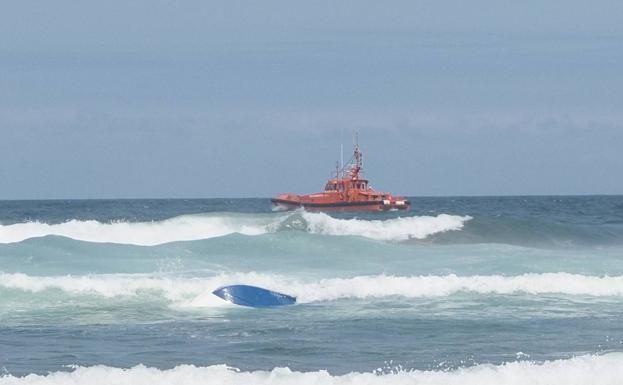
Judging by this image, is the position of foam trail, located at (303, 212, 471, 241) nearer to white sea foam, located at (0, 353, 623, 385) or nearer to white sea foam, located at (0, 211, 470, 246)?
white sea foam, located at (0, 211, 470, 246)

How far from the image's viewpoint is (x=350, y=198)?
176 ft

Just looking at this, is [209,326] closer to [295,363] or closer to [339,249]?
[295,363]

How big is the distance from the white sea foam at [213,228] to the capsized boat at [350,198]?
480 inches

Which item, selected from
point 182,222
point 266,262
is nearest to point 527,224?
point 182,222

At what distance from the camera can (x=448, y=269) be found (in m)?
22.6

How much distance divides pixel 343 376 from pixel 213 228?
28808mm

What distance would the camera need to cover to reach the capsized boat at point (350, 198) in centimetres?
5303

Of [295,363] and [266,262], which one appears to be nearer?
[295,363]

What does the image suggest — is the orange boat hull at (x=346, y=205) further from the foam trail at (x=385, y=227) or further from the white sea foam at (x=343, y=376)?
the white sea foam at (x=343, y=376)

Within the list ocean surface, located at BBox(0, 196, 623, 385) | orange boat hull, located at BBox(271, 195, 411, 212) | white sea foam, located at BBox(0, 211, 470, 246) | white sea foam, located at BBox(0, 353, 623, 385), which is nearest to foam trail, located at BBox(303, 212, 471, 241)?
white sea foam, located at BBox(0, 211, 470, 246)

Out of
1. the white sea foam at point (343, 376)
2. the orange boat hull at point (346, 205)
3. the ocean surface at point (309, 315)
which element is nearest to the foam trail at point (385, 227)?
the ocean surface at point (309, 315)

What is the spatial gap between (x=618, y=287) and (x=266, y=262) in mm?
8979

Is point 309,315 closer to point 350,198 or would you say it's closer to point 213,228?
point 213,228

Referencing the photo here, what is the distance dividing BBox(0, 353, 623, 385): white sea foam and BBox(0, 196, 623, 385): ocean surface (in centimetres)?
2
